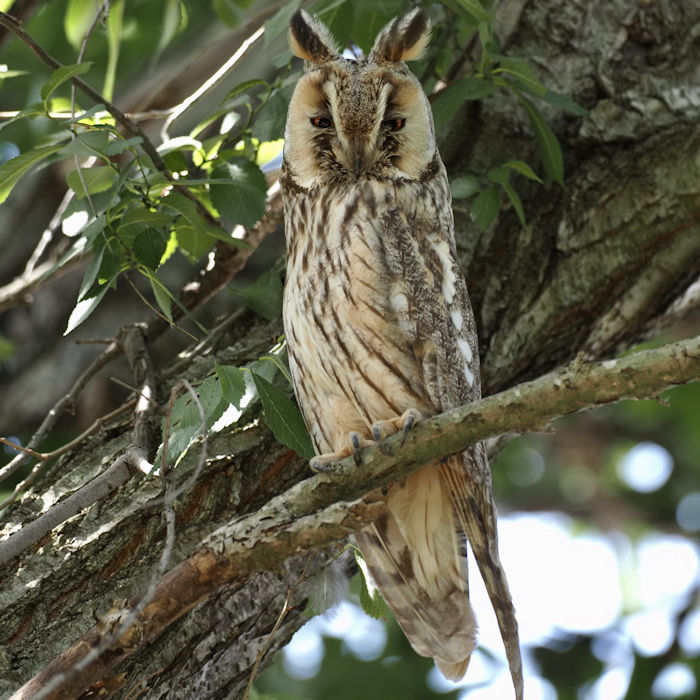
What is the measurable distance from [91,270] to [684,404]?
12.3 ft

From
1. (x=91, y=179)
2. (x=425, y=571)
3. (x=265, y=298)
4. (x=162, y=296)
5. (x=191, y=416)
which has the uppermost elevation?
(x=91, y=179)

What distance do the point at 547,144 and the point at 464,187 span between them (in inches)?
10.4

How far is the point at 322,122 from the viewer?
2195mm

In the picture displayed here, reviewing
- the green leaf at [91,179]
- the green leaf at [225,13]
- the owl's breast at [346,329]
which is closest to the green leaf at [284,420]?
the owl's breast at [346,329]

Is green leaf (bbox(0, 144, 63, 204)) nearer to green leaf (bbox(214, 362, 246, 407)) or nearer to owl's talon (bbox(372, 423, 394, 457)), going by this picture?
green leaf (bbox(214, 362, 246, 407))

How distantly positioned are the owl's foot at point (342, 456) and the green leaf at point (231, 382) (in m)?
0.24

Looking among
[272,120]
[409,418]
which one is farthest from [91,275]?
[409,418]

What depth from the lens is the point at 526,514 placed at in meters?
5.50

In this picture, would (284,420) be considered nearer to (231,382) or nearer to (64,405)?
(231,382)

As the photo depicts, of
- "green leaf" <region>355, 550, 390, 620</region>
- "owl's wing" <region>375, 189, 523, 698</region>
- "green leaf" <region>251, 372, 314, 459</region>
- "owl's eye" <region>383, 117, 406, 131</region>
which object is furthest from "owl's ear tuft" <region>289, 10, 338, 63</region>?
"green leaf" <region>355, 550, 390, 620</region>

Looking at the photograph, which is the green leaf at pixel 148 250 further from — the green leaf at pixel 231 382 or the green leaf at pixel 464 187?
the green leaf at pixel 464 187

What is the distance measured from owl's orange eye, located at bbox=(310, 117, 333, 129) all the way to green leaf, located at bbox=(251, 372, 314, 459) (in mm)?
662

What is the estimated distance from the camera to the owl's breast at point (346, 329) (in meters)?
2.00

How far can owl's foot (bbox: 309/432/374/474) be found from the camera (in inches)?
72.5
